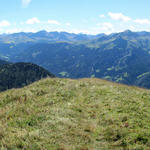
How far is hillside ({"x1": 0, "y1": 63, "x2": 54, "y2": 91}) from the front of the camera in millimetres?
120994

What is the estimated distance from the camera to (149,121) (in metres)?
11.3

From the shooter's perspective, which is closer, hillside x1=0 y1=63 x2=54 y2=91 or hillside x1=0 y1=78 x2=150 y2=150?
hillside x1=0 y1=78 x2=150 y2=150

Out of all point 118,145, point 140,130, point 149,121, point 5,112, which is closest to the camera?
point 118,145

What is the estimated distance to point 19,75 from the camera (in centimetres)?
13775

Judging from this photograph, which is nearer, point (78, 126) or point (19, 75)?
point (78, 126)

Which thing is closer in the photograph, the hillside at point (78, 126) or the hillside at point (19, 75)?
the hillside at point (78, 126)

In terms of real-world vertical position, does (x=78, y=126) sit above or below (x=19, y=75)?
above

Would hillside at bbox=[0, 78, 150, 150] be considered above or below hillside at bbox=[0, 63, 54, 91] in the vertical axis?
above

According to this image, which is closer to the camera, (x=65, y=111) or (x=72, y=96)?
(x=65, y=111)

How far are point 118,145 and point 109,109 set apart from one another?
5545 millimetres

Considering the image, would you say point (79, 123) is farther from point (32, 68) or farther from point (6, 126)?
point (32, 68)

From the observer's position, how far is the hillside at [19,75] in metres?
121

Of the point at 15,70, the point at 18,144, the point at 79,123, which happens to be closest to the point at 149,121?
the point at 79,123

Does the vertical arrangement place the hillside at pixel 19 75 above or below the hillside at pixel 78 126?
below
